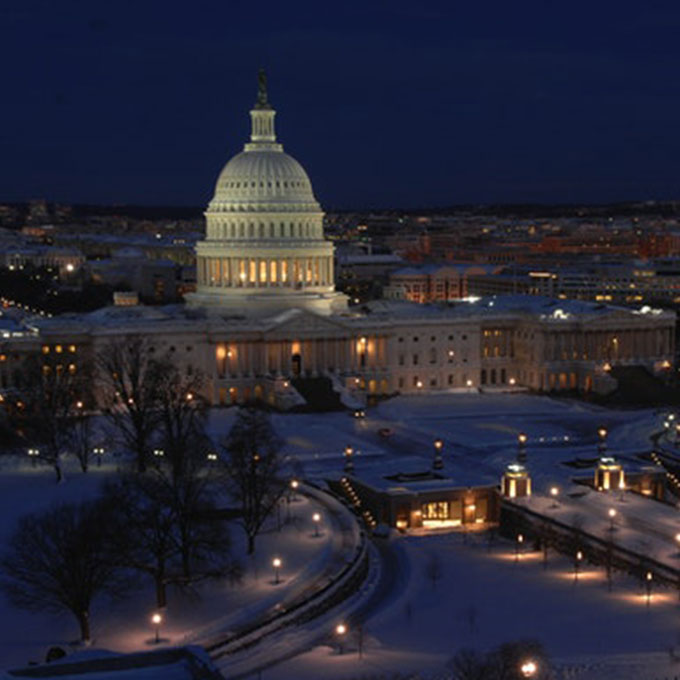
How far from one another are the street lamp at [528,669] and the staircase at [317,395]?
47.7 meters

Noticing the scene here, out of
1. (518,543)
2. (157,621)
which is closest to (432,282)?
(518,543)

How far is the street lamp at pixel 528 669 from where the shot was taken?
32.7m

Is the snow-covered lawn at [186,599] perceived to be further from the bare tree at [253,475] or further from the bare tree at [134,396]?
the bare tree at [134,396]

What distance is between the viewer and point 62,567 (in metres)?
37.6

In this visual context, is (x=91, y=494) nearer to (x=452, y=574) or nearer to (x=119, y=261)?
(x=452, y=574)

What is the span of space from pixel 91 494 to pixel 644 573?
70.9 feet

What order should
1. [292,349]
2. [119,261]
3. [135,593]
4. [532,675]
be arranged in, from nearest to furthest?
[532,675] → [135,593] → [292,349] → [119,261]

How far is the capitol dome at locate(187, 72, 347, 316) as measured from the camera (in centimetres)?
9681

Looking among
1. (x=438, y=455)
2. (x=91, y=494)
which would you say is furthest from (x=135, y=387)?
(x=438, y=455)

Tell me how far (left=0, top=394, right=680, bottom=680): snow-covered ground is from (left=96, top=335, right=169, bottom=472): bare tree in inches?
93.0

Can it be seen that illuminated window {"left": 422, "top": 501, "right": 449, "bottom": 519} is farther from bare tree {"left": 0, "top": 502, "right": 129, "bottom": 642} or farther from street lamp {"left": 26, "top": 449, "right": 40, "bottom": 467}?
bare tree {"left": 0, "top": 502, "right": 129, "bottom": 642}

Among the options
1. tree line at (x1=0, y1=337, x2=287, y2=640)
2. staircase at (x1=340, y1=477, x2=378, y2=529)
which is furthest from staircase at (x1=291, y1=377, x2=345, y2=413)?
staircase at (x1=340, y1=477, x2=378, y2=529)

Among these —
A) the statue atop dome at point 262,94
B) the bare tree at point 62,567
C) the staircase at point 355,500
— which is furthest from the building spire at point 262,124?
the bare tree at point 62,567

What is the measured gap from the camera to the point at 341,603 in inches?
1676
